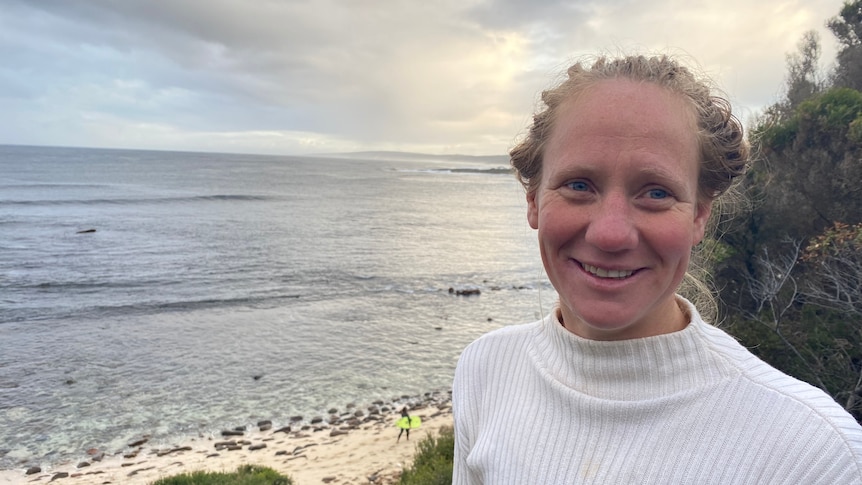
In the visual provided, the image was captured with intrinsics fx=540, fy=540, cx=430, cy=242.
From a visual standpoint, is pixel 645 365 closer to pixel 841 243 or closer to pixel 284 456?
pixel 841 243

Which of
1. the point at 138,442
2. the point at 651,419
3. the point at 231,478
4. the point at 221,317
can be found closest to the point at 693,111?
the point at 651,419

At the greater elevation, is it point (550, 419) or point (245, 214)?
point (550, 419)

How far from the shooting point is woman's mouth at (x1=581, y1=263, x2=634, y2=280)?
1.39 m

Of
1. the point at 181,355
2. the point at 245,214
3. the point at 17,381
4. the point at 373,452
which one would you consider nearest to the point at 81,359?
the point at 17,381

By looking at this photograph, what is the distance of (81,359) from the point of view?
1457 centimetres

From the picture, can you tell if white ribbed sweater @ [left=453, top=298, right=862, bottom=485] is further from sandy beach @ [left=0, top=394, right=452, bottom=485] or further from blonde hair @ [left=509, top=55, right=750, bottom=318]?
sandy beach @ [left=0, top=394, right=452, bottom=485]

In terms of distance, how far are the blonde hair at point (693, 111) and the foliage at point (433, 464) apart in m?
6.28

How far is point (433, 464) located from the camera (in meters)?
8.22

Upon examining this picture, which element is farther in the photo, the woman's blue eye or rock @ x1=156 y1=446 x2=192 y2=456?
rock @ x1=156 y1=446 x2=192 y2=456

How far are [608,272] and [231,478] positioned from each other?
8.60m

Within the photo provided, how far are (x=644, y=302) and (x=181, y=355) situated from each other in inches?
620

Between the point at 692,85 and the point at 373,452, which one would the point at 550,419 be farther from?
the point at 373,452

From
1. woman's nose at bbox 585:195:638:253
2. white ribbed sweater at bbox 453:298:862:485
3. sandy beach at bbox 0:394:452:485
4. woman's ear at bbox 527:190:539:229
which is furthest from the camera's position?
sandy beach at bbox 0:394:452:485

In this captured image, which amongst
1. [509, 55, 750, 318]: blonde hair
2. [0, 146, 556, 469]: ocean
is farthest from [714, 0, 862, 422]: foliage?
[509, 55, 750, 318]: blonde hair
